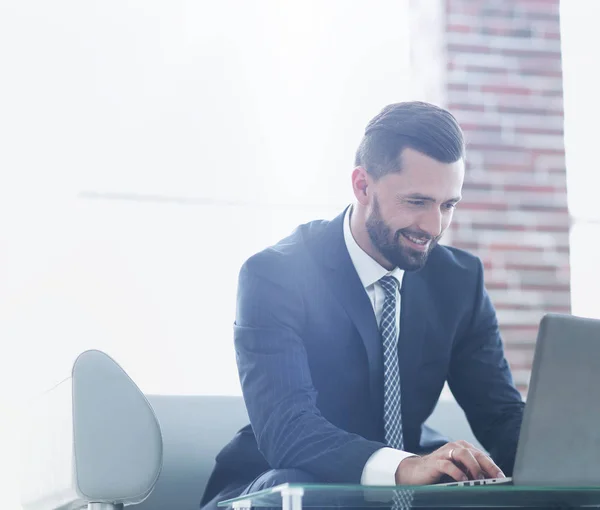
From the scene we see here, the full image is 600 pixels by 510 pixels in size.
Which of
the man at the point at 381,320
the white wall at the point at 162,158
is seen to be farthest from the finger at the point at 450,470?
the white wall at the point at 162,158

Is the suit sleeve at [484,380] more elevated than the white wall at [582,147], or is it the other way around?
the white wall at [582,147]

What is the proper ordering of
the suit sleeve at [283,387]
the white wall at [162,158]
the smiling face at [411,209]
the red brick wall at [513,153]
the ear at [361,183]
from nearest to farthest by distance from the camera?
1. the suit sleeve at [283,387]
2. the smiling face at [411,209]
3. the ear at [361,183]
4. the white wall at [162,158]
5. the red brick wall at [513,153]

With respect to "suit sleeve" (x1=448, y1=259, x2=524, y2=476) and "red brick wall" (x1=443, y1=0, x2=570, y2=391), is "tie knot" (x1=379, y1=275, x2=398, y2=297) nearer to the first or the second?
"suit sleeve" (x1=448, y1=259, x2=524, y2=476)

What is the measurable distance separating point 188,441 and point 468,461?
0.77 metres

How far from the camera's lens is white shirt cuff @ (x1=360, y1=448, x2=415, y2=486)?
136cm

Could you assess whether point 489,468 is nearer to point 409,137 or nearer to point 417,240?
point 417,240

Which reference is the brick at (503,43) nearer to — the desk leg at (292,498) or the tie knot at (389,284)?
the tie knot at (389,284)

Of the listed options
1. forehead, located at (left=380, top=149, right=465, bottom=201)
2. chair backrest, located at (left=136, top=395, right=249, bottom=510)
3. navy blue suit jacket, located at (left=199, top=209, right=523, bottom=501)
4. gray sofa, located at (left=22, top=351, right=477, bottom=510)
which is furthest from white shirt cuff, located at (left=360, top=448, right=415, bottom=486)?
forehead, located at (left=380, top=149, right=465, bottom=201)

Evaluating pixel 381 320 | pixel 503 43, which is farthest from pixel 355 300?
pixel 503 43

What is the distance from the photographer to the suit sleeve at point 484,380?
1929 millimetres

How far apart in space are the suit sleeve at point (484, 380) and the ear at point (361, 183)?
344 millimetres

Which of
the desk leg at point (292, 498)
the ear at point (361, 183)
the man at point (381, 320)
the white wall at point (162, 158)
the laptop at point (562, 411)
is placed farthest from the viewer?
the white wall at point (162, 158)

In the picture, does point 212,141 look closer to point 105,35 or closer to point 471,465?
point 105,35

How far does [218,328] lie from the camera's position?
2.74 meters
